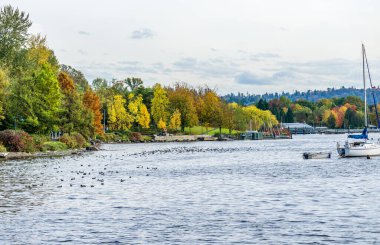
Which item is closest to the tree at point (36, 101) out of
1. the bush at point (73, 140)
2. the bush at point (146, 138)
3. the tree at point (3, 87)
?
the bush at point (73, 140)

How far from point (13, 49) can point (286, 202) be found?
100.0 metres

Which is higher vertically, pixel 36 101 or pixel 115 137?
pixel 36 101

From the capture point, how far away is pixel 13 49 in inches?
5128

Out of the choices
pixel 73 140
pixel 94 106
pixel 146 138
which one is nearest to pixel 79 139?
pixel 73 140

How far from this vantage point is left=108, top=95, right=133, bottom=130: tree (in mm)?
190750

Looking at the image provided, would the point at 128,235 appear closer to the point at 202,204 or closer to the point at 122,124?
the point at 202,204

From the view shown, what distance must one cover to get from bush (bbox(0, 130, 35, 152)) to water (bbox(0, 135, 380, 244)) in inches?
1291

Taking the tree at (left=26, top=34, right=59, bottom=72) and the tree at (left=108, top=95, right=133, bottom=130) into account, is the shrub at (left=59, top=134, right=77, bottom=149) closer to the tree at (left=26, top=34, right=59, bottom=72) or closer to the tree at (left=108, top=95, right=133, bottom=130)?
the tree at (left=26, top=34, right=59, bottom=72)

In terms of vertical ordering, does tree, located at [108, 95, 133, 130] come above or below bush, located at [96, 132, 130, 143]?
above

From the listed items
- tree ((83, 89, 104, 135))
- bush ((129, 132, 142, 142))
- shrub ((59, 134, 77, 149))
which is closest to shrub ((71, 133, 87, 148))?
shrub ((59, 134, 77, 149))

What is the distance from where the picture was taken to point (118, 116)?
193 metres

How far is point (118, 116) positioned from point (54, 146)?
266 feet

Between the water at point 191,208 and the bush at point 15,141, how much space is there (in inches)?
1291

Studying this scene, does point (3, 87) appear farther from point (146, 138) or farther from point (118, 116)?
point (146, 138)
